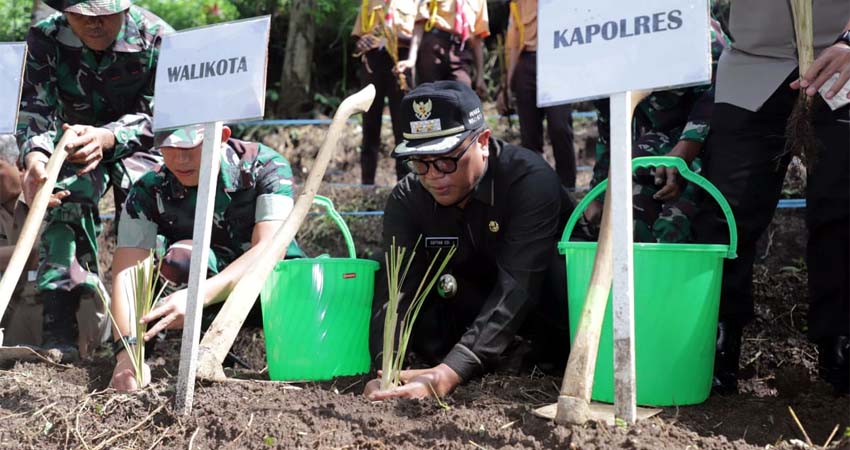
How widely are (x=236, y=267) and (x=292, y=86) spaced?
5.15 metres

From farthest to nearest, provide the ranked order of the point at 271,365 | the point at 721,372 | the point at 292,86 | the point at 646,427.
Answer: the point at 292,86
the point at 271,365
the point at 721,372
the point at 646,427

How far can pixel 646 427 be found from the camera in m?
2.11

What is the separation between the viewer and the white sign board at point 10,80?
10.4ft

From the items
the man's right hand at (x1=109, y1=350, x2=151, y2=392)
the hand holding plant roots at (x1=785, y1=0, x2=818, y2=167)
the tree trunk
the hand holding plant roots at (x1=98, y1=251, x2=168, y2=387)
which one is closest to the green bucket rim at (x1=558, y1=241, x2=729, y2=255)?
the hand holding plant roots at (x1=785, y1=0, x2=818, y2=167)

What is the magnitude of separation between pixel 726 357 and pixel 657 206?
0.74 metres

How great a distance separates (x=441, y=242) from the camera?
3.11m

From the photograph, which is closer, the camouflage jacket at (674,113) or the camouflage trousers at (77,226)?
the camouflage jacket at (674,113)

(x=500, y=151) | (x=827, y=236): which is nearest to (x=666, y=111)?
(x=500, y=151)

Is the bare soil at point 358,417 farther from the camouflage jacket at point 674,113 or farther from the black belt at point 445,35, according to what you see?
the black belt at point 445,35

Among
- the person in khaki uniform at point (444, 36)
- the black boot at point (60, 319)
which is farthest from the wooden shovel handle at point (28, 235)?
the person in khaki uniform at point (444, 36)

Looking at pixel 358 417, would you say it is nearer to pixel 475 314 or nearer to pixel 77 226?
pixel 475 314

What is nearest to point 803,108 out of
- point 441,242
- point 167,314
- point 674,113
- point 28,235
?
point 674,113

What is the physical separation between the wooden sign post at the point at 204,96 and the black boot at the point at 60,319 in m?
1.41

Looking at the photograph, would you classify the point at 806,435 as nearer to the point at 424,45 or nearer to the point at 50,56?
the point at 50,56
